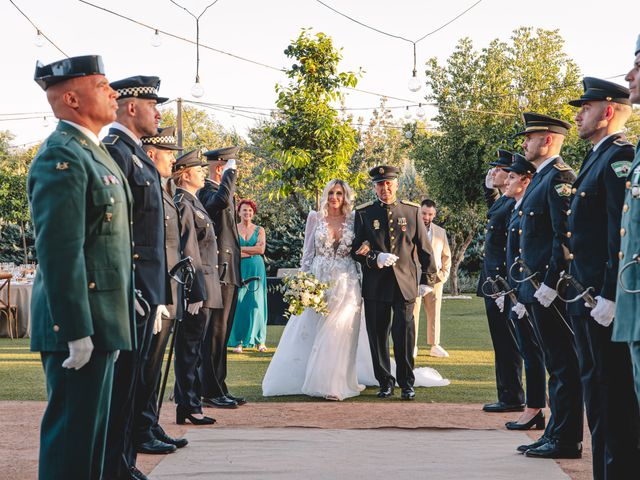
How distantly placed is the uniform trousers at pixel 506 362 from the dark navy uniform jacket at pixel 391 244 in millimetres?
1079

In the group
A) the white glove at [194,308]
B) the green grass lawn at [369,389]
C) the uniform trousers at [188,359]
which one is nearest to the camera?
the white glove at [194,308]

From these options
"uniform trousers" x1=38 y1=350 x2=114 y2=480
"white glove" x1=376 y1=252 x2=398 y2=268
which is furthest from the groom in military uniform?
"uniform trousers" x1=38 y1=350 x2=114 y2=480

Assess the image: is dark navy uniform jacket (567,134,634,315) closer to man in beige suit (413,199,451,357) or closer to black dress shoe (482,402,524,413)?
black dress shoe (482,402,524,413)

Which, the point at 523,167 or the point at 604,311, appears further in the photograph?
the point at 523,167

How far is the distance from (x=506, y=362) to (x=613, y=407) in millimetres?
3380

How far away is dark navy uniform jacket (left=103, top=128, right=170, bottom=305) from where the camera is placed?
4.57 m

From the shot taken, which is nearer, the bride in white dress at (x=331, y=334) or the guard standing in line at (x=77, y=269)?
the guard standing in line at (x=77, y=269)

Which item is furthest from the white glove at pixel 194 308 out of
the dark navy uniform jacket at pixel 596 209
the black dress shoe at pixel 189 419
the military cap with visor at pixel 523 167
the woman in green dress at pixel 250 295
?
the woman in green dress at pixel 250 295

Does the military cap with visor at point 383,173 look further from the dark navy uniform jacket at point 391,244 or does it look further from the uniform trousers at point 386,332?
the uniform trousers at point 386,332

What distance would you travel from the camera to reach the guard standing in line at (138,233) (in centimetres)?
448

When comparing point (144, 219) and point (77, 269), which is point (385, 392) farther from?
point (77, 269)

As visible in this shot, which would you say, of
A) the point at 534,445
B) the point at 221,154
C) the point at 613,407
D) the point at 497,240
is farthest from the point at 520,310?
the point at 221,154

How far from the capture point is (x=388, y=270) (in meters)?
8.52

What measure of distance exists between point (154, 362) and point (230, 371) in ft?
16.5
